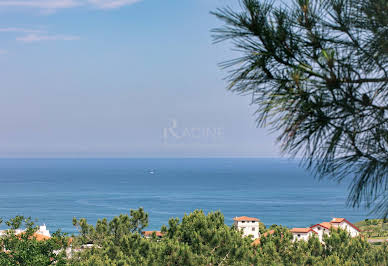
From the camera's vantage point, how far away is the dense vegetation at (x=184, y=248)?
34.2 feet

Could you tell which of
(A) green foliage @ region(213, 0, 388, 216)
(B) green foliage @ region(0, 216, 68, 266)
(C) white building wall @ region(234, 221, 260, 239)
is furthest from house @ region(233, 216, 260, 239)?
(A) green foliage @ region(213, 0, 388, 216)

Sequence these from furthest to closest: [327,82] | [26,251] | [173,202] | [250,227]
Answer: [173,202]
[250,227]
[26,251]
[327,82]

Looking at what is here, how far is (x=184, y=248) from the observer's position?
10.2 m

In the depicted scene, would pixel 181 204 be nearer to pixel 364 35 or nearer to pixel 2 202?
pixel 2 202

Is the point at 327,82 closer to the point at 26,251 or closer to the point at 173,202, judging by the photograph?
the point at 26,251

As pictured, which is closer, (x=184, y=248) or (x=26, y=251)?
(x=184, y=248)

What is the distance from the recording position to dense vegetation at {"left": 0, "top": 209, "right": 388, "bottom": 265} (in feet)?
34.2

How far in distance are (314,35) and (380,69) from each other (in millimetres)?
369

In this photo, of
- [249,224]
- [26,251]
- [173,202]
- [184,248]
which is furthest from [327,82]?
[173,202]

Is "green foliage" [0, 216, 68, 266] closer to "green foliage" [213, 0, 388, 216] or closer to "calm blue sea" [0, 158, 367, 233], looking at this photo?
"green foliage" [213, 0, 388, 216]

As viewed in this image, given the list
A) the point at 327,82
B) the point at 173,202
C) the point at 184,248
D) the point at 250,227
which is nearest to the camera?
the point at 327,82

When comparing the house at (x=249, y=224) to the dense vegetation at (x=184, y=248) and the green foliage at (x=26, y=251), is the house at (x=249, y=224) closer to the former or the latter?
the dense vegetation at (x=184, y=248)

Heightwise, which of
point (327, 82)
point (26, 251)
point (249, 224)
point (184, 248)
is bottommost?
point (249, 224)

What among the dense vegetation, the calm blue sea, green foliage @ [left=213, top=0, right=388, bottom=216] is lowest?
the calm blue sea
